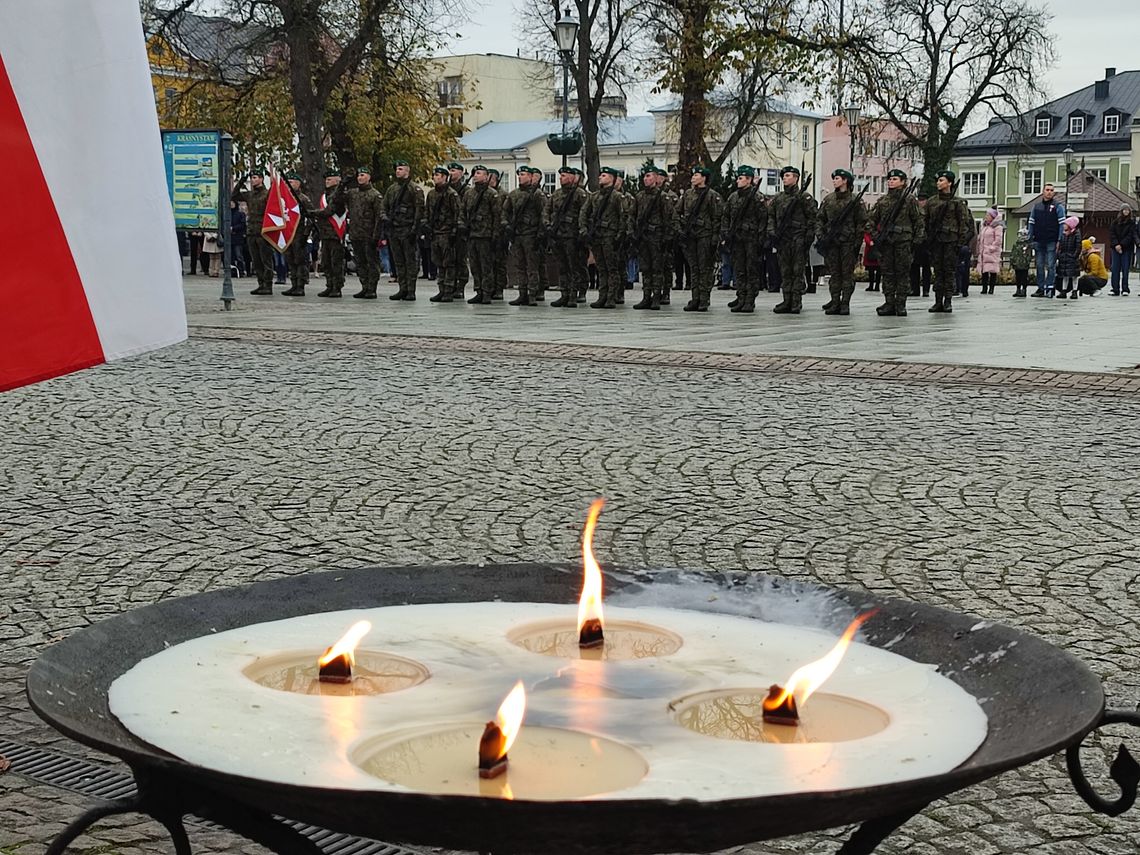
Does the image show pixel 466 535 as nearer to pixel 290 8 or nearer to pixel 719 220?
pixel 719 220

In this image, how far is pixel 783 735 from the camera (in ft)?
5.10

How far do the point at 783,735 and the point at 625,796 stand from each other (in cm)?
28

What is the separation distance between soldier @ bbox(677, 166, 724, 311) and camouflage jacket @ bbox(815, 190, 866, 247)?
5.06ft

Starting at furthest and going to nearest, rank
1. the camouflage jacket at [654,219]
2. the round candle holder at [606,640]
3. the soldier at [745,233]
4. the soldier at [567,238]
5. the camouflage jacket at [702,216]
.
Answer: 1. the soldier at [567,238]
2. the camouflage jacket at [654,219]
3. the camouflage jacket at [702,216]
4. the soldier at [745,233]
5. the round candle holder at [606,640]

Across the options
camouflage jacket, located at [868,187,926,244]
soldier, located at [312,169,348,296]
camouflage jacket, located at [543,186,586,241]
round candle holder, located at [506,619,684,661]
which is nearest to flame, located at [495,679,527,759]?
round candle holder, located at [506,619,684,661]

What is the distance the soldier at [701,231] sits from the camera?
2101 centimetres

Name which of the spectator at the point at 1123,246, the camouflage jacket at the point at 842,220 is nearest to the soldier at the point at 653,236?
the camouflage jacket at the point at 842,220

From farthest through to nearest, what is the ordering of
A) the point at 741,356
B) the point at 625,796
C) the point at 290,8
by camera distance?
the point at 290,8
the point at 741,356
the point at 625,796

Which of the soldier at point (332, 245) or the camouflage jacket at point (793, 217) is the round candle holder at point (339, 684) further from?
the soldier at point (332, 245)

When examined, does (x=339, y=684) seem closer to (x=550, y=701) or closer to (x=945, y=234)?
(x=550, y=701)

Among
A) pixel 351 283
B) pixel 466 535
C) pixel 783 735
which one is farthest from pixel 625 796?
pixel 351 283

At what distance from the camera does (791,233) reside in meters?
20.6

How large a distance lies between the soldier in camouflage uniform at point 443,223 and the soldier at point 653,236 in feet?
9.72

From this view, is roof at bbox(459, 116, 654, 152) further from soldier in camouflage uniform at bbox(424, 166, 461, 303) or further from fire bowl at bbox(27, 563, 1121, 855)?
fire bowl at bbox(27, 563, 1121, 855)
